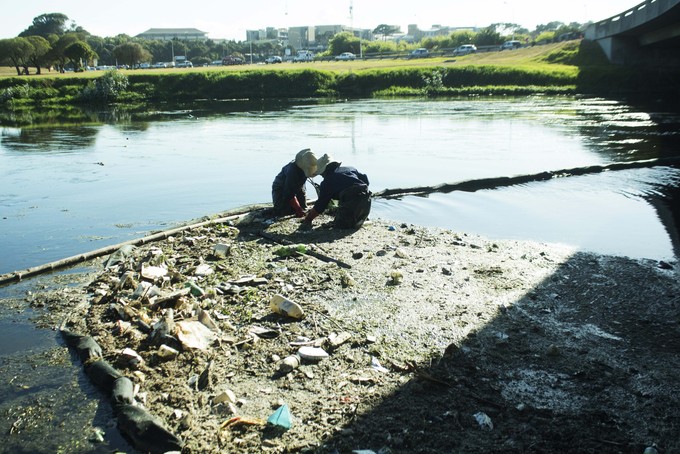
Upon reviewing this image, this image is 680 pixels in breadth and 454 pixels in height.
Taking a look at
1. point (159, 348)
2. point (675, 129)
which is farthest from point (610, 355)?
point (675, 129)

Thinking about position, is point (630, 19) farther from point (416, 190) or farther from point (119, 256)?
point (119, 256)

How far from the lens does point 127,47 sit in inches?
3890

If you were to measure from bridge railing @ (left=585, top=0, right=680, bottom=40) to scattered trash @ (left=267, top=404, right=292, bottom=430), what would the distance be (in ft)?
112

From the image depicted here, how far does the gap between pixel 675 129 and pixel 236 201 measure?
78.2ft

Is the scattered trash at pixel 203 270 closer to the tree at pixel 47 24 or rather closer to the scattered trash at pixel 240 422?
the scattered trash at pixel 240 422

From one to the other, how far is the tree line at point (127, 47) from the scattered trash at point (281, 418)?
83.7 meters

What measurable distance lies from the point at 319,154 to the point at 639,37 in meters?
43.9

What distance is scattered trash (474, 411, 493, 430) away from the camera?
17.2 ft

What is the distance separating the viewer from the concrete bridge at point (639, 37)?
41.8 meters

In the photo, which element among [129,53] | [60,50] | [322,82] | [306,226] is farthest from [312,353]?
[129,53]

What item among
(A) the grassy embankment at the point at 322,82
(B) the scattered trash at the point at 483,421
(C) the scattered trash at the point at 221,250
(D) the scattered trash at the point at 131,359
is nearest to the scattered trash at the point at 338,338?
(B) the scattered trash at the point at 483,421

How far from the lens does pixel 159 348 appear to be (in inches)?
268

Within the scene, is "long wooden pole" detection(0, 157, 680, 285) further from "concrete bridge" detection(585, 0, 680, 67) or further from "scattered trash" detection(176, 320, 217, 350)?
"concrete bridge" detection(585, 0, 680, 67)

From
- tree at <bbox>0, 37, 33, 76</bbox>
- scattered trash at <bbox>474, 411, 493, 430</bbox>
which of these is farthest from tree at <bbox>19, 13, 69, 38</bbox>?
scattered trash at <bbox>474, 411, 493, 430</bbox>
